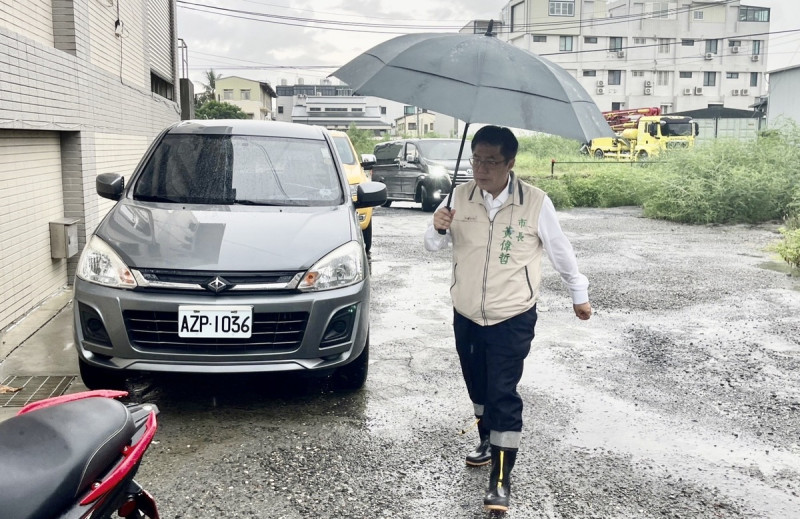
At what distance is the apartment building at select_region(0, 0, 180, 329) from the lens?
6164mm

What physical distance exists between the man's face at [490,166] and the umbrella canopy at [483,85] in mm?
150

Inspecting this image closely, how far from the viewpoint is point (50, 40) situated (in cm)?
770

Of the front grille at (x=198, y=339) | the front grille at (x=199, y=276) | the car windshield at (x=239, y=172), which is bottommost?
the front grille at (x=198, y=339)

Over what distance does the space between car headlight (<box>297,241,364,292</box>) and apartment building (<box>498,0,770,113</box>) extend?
2212 inches

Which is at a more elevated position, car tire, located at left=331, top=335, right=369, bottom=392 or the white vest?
the white vest

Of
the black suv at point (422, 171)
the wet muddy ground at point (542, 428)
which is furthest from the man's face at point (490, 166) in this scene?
the black suv at point (422, 171)

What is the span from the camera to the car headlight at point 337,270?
414 cm

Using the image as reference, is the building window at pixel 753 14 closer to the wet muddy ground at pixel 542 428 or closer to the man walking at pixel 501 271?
the wet muddy ground at pixel 542 428

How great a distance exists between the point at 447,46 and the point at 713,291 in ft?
19.6

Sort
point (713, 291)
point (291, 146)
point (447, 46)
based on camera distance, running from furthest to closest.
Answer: point (713, 291) < point (291, 146) < point (447, 46)

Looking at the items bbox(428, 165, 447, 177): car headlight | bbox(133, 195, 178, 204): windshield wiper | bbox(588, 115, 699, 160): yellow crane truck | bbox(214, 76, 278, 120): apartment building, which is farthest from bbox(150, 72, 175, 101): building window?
bbox(214, 76, 278, 120): apartment building

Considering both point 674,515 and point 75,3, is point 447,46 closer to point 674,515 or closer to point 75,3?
point 674,515

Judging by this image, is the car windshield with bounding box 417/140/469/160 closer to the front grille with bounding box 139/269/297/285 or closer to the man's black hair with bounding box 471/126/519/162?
the front grille with bounding box 139/269/297/285

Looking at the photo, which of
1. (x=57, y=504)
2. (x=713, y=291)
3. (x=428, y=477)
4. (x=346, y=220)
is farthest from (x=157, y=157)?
(x=713, y=291)
